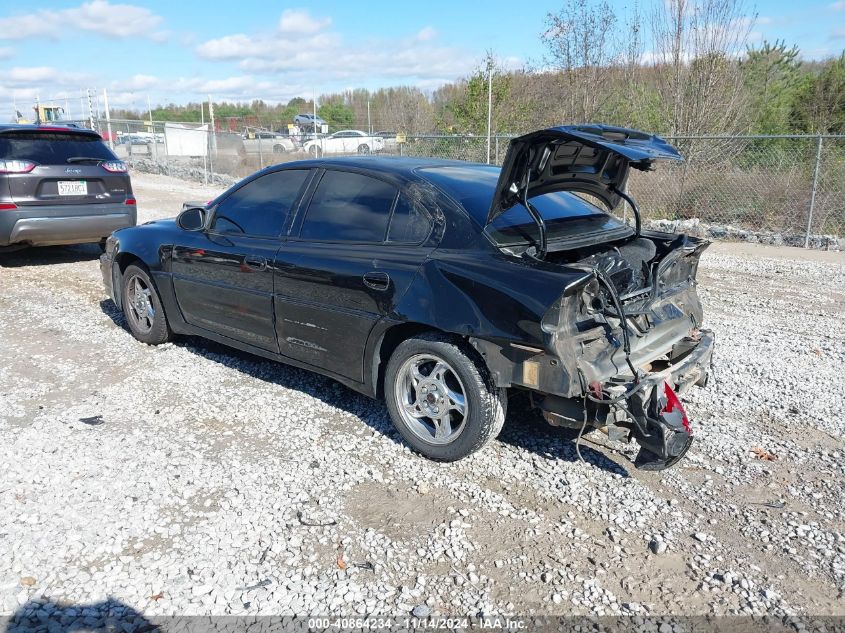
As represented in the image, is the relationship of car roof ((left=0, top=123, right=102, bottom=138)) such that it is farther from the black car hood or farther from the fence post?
the fence post

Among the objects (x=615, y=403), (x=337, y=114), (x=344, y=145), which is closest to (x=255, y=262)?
(x=615, y=403)

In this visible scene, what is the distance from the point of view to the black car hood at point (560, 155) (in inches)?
134

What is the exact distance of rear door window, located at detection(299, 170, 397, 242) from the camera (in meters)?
4.05

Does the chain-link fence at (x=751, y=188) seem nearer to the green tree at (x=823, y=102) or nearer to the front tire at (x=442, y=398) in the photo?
the green tree at (x=823, y=102)

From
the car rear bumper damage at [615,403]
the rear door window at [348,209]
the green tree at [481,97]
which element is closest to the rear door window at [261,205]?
the rear door window at [348,209]

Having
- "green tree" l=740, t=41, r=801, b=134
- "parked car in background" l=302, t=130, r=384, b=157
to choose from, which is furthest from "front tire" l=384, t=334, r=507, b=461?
"parked car in background" l=302, t=130, r=384, b=157

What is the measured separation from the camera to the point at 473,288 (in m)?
3.49

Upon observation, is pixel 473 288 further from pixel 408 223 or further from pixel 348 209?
pixel 348 209

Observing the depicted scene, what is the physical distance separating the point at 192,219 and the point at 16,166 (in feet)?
15.0

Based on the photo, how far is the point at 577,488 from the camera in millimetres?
3568

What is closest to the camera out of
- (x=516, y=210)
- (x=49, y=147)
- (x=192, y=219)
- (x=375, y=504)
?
(x=375, y=504)

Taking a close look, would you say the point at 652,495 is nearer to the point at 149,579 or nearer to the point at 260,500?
the point at 260,500

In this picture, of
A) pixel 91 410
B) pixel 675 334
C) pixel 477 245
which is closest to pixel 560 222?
pixel 477 245

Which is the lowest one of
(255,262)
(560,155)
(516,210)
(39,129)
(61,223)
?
(61,223)
